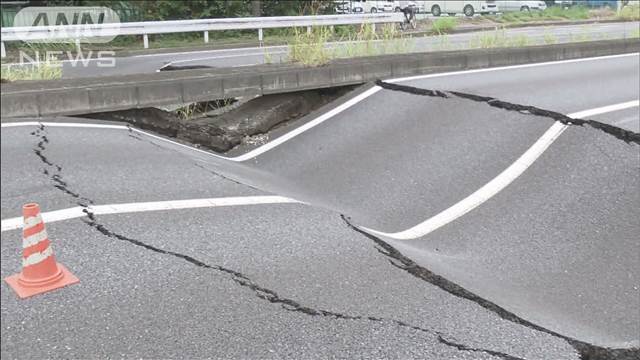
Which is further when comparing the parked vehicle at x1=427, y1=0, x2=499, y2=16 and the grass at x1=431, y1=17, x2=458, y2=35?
the parked vehicle at x1=427, y1=0, x2=499, y2=16

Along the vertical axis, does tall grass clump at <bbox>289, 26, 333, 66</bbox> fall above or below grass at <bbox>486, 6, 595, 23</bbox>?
below

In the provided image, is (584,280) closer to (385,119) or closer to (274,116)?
(385,119)

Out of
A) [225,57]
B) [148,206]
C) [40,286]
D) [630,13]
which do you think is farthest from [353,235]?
[630,13]

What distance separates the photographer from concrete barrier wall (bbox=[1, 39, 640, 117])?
259 inches

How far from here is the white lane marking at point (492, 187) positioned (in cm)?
509

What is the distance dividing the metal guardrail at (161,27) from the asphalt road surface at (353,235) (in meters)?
7.92

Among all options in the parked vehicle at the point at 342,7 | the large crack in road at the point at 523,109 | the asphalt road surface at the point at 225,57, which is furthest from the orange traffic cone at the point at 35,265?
the parked vehicle at the point at 342,7

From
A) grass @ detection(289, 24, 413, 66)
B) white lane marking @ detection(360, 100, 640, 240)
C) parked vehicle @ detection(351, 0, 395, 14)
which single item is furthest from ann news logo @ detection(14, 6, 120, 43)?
parked vehicle @ detection(351, 0, 395, 14)

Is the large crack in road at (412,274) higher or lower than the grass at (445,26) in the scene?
lower

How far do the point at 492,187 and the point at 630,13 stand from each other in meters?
26.6

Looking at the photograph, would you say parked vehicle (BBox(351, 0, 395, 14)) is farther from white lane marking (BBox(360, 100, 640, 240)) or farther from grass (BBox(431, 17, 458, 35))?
white lane marking (BBox(360, 100, 640, 240))

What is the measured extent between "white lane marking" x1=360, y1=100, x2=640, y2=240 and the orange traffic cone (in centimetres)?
250

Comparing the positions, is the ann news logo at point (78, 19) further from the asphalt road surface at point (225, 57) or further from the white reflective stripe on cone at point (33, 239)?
the white reflective stripe on cone at point (33, 239)

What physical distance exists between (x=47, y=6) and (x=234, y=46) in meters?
6.94
